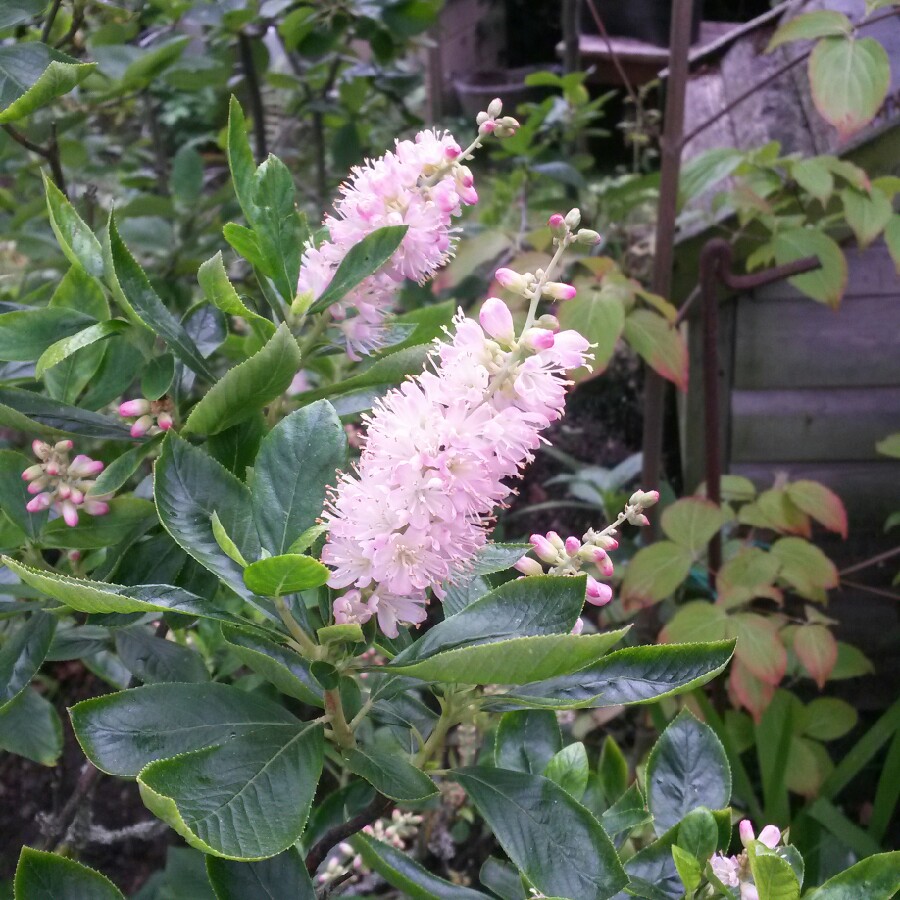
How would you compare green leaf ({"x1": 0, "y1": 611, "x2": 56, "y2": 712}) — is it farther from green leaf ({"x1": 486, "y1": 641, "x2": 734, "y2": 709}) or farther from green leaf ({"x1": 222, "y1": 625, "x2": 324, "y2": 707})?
green leaf ({"x1": 486, "y1": 641, "x2": 734, "y2": 709})

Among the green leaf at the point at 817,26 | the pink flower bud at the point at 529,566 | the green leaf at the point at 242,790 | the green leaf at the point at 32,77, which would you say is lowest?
the green leaf at the point at 242,790

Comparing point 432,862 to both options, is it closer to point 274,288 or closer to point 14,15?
point 274,288

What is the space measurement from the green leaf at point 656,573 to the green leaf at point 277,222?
795 millimetres

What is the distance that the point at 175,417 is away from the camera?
2.12ft

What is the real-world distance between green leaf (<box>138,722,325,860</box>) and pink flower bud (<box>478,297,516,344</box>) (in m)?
0.25

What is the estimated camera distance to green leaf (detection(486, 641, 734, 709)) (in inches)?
18.2

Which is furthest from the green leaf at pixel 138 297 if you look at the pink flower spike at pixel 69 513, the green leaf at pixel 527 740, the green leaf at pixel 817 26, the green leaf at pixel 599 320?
the green leaf at pixel 817 26

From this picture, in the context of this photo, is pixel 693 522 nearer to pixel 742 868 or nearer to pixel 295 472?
pixel 742 868

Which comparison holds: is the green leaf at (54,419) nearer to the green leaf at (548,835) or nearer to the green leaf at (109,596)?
the green leaf at (109,596)

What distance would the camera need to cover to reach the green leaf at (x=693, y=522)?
48.5 inches

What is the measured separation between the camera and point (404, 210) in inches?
23.0

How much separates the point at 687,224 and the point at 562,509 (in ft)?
2.89

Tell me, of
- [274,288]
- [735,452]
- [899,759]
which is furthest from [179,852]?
[735,452]

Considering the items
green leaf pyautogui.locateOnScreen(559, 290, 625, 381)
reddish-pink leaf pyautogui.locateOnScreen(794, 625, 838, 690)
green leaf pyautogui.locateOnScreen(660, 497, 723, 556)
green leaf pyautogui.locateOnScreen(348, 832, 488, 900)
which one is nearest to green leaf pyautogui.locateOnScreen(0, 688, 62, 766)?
green leaf pyautogui.locateOnScreen(348, 832, 488, 900)
